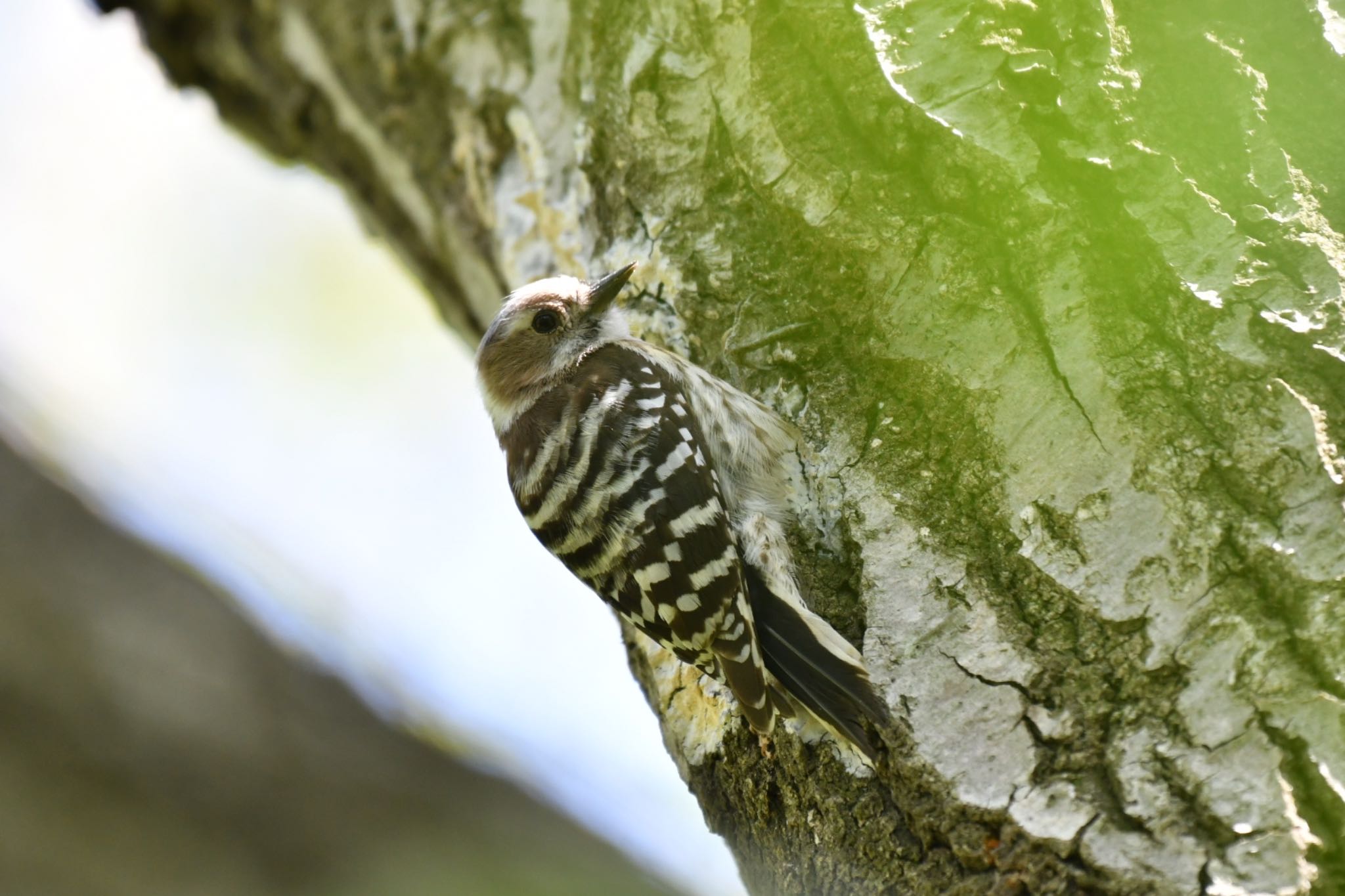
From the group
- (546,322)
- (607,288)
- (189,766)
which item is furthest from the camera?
(546,322)

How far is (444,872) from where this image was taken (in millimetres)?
2785

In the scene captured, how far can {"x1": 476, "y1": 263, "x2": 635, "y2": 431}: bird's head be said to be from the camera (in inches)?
138

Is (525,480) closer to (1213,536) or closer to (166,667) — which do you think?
(166,667)

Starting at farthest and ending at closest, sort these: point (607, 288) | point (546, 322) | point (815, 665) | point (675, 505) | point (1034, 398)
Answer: point (546, 322)
point (607, 288)
point (675, 505)
point (815, 665)
point (1034, 398)

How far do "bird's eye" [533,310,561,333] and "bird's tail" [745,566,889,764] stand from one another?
128cm

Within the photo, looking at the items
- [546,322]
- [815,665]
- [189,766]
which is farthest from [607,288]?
[189,766]

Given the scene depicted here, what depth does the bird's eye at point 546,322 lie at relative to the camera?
3631 mm

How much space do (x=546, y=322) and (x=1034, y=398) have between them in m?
1.85

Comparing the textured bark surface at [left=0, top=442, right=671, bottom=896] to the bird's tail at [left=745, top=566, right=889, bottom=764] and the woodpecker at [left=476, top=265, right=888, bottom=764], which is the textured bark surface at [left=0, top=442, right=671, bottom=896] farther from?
the bird's tail at [left=745, top=566, right=889, bottom=764]

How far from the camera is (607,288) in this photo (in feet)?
10.5

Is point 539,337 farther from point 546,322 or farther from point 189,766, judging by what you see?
point 189,766

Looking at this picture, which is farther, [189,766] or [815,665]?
[189,766]

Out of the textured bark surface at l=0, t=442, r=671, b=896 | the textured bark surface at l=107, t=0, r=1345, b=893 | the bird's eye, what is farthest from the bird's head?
the textured bark surface at l=0, t=442, r=671, b=896

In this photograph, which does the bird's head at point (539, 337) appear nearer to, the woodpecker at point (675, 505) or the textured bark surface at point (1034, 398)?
the woodpecker at point (675, 505)
